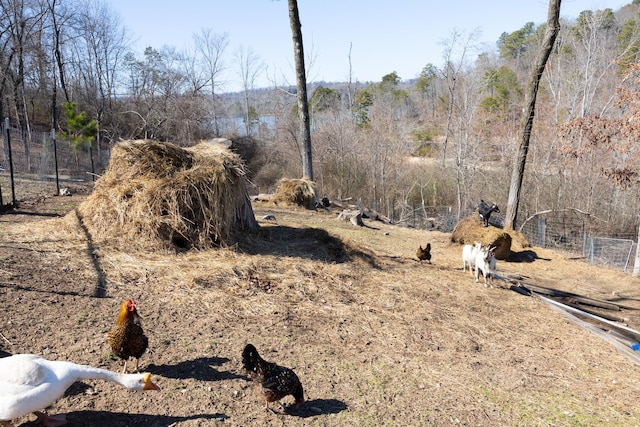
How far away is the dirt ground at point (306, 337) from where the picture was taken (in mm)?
3777

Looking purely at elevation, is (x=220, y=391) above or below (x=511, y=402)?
above

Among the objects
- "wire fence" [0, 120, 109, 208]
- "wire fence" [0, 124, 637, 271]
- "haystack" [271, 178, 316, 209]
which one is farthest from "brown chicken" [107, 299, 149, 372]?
"haystack" [271, 178, 316, 209]

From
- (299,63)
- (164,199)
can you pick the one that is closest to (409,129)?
(299,63)

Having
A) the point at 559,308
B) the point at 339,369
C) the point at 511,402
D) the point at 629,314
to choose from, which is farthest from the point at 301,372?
the point at 629,314

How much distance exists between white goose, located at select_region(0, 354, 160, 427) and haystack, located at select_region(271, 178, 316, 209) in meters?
11.5

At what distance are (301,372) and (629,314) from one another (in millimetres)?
6790

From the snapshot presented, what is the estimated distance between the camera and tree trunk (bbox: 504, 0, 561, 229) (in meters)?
12.1

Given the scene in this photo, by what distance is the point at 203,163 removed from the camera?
7484 mm

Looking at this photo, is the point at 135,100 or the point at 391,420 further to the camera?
the point at 135,100

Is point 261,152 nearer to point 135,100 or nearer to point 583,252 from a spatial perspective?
point 135,100

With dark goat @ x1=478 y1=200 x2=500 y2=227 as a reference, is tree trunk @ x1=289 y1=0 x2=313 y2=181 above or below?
Answer: above

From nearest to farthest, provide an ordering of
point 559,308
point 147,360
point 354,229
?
point 147,360, point 559,308, point 354,229

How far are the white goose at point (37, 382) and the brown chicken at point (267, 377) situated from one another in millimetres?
753

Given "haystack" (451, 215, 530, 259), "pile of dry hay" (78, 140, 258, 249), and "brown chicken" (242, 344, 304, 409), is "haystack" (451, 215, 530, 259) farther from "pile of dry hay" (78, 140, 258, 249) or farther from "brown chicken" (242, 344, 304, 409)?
"brown chicken" (242, 344, 304, 409)
